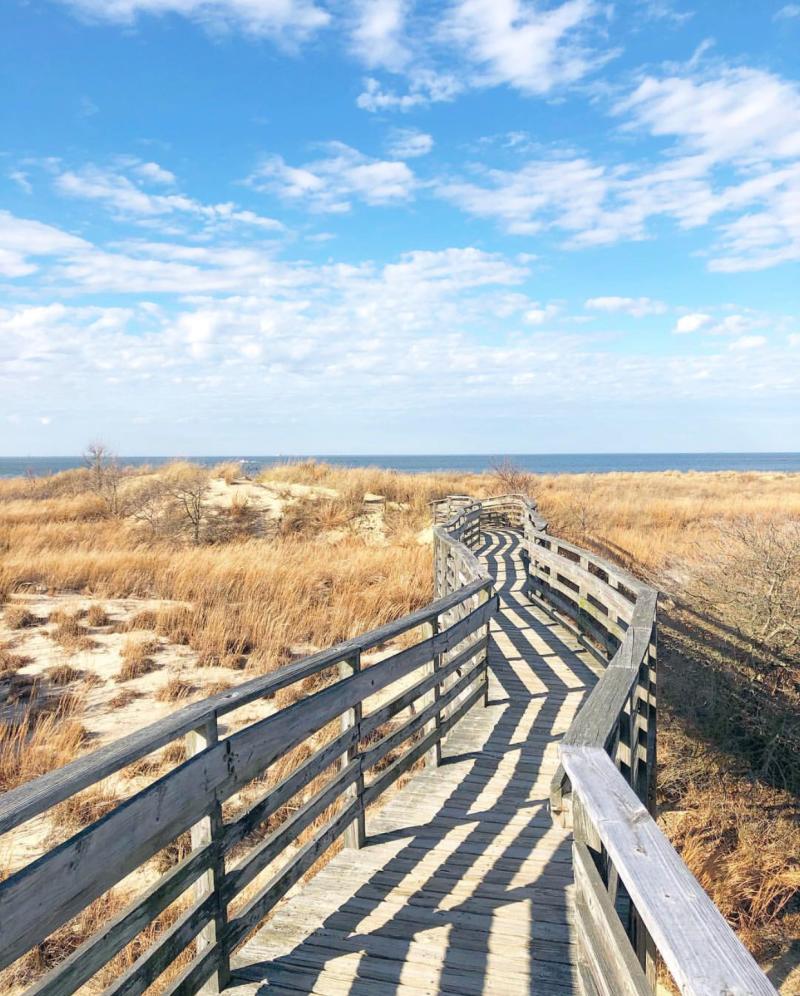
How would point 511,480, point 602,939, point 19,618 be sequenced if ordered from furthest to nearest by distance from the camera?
point 511,480 → point 19,618 → point 602,939

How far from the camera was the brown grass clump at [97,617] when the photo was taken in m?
12.4

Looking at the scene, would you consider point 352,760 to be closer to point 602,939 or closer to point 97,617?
point 602,939

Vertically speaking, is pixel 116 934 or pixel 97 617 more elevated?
pixel 116 934

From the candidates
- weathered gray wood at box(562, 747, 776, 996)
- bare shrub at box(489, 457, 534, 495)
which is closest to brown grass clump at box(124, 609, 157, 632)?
weathered gray wood at box(562, 747, 776, 996)

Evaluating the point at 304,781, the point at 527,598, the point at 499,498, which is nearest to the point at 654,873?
the point at 304,781

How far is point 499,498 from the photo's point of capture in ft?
79.5

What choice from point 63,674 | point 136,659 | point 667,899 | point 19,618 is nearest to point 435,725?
point 667,899

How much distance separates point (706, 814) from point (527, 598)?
21.1ft

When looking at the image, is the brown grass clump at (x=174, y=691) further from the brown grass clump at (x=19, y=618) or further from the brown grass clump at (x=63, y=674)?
the brown grass clump at (x=19, y=618)

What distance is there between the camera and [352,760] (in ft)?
14.5

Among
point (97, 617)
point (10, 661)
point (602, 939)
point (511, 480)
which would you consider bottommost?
point (10, 661)

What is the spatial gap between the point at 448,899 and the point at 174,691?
6198mm

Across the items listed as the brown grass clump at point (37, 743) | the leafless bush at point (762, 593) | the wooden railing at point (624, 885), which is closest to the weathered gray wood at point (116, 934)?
the wooden railing at point (624, 885)

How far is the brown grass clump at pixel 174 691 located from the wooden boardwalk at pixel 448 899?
4.27m
